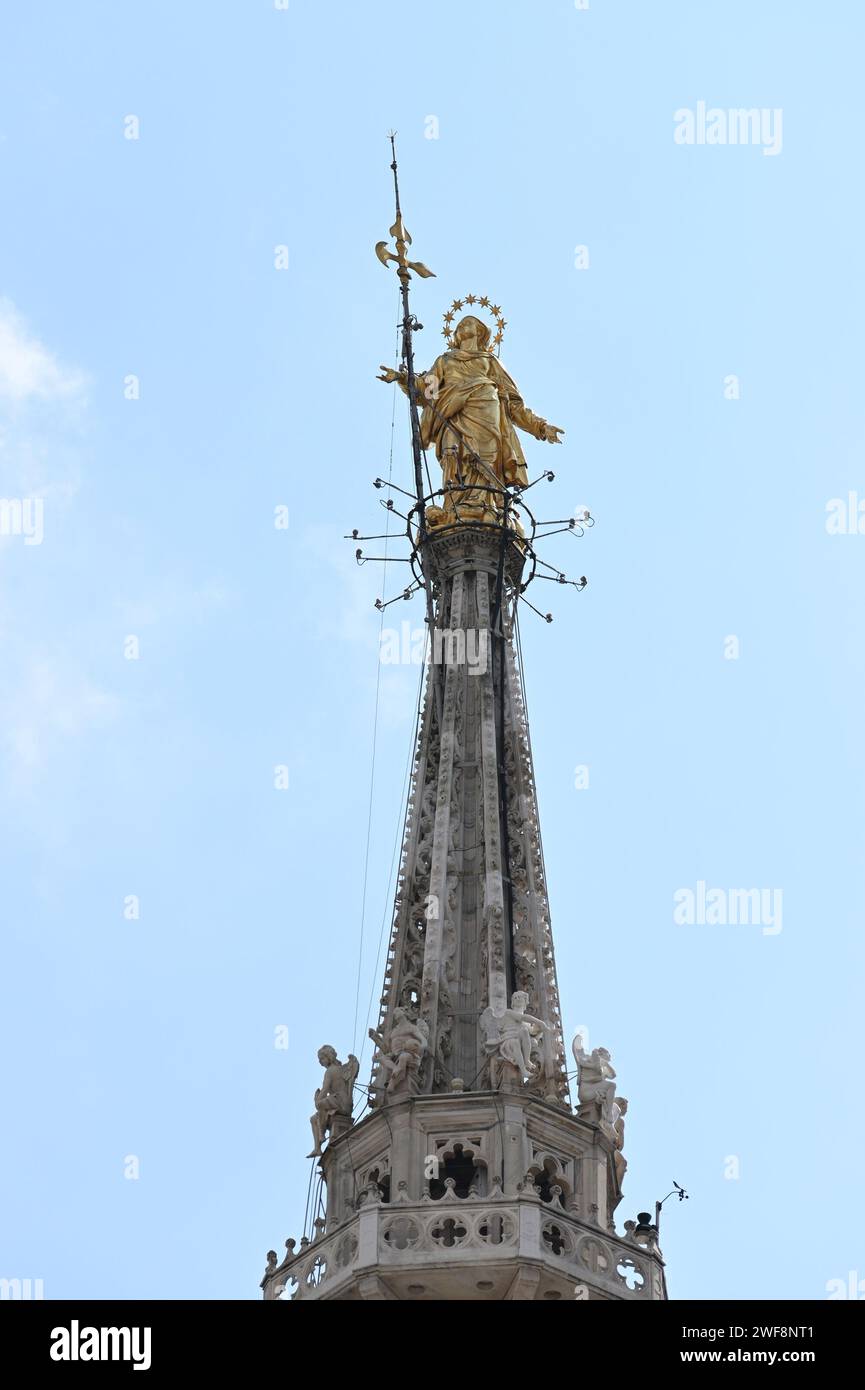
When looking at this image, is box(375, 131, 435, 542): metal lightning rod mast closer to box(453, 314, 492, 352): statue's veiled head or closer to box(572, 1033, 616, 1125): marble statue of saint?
box(453, 314, 492, 352): statue's veiled head

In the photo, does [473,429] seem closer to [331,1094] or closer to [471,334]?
[471,334]

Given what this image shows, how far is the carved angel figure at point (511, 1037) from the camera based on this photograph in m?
47.2

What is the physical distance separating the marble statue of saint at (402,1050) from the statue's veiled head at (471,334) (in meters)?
17.7

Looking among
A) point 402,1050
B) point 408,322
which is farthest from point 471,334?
point 402,1050

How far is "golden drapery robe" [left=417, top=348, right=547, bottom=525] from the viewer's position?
5841 cm

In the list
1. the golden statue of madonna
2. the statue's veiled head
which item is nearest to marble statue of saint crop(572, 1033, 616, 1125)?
the golden statue of madonna

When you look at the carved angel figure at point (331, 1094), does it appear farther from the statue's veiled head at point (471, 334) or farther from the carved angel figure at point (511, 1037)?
the statue's veiled head at point (471, 334)

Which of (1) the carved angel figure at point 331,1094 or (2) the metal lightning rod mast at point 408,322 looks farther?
(2) the metal lightning rod mast at point 408,322

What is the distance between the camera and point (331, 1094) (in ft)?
161

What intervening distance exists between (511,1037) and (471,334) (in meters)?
18.8

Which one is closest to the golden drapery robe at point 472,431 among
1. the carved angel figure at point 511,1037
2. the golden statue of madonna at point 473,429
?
the golden statue of madonna at point 473,429
